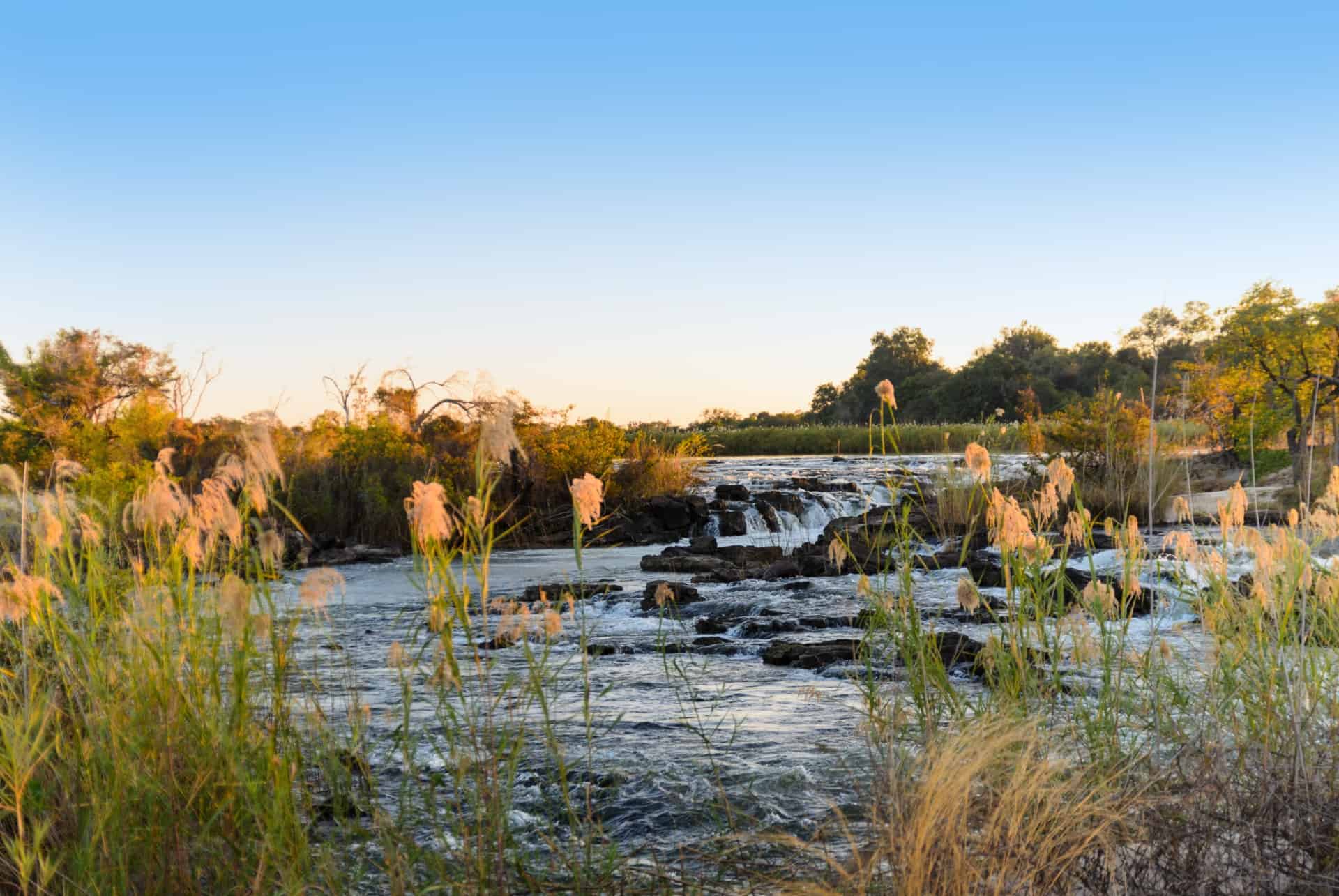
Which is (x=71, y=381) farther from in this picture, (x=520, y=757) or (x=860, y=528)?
(x=520, y=757)

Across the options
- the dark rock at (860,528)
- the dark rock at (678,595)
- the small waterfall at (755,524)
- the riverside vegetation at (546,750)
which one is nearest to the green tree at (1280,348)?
the dark rock at (860,528)

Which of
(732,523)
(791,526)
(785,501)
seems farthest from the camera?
(785,501)

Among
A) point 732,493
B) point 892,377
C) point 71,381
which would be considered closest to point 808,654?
point 732,493

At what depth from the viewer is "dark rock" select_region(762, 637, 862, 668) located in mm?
6562

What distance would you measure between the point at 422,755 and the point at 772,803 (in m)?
1.74

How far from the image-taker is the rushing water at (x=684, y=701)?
12.4 ft

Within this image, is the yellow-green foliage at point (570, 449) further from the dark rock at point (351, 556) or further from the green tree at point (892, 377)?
the green tree at point (892, 377)

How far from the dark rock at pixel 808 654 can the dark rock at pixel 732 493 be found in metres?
11.7

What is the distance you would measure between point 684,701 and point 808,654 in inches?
48.5

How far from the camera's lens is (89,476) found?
1138 centimetres

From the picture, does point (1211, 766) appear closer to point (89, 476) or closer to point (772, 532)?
point (89, 476)

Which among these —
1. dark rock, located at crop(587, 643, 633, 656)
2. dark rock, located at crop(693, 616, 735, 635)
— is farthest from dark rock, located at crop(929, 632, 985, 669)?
dark rock, located at crop(587, 643, 633, 656)

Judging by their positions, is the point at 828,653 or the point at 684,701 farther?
the point at 828,653

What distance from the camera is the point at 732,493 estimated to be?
18.9 meters
